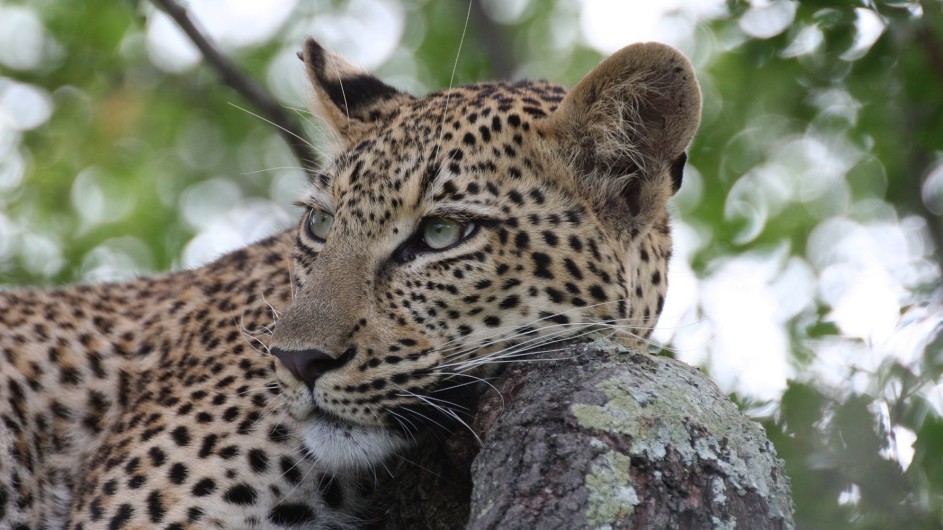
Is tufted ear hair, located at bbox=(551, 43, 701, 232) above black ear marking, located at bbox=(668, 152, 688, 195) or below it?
above

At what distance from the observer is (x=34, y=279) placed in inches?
437

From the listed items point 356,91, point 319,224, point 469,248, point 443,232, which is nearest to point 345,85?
point 356,91

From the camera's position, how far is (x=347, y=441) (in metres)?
5.94

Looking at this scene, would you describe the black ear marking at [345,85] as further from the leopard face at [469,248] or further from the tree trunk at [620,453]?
the tree trunk at [620,453]

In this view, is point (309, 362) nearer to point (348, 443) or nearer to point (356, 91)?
point (348, 443)

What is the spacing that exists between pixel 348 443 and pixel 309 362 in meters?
0.54

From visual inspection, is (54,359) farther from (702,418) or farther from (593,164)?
(702,418)

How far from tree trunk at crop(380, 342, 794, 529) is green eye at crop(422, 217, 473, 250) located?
1.13 m

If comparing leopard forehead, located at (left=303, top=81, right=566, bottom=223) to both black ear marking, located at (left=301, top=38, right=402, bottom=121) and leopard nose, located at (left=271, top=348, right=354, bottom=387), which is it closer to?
black ear marking, located at (left=301, top=38, right=402, bottom=121)

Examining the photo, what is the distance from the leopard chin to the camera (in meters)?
5.92

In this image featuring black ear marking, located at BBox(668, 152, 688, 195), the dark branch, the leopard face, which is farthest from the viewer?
the dark branch

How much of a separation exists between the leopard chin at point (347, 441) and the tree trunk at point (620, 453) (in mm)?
817

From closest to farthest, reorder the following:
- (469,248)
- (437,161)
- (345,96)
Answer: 1. (469,248)
2. (437,161)
3. (345,96)

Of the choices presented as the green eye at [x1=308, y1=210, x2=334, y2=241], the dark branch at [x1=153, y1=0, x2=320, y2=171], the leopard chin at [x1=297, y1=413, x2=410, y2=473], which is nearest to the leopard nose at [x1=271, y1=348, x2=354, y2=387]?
the leopard chin at [x1=297, y1=413, x2=410, y2=473]
